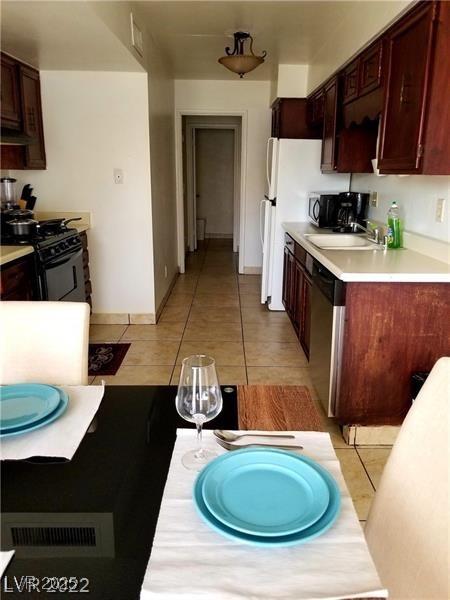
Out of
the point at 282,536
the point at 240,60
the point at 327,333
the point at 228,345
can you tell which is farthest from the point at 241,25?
the point at 282,536

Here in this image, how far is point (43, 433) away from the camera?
972 millimetres

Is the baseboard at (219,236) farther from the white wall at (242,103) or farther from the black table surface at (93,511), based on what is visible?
the black table surface at (93,511)

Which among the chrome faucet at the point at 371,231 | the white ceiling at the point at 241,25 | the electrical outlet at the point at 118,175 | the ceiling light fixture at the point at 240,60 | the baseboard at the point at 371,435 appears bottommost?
the baseboard at the point at 371,435

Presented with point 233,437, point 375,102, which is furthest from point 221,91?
point 233,437

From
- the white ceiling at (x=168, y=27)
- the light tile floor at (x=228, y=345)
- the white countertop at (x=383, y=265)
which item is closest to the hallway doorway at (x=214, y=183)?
the light tile floor at (x=228, y=345)

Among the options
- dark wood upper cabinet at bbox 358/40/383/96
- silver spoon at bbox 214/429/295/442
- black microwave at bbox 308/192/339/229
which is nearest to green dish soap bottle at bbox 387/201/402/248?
dark wood upper cabinet at bbox 358/40/383/96

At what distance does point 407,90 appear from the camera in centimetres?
214

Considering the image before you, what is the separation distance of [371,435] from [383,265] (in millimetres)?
869

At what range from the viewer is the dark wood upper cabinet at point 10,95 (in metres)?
3.12

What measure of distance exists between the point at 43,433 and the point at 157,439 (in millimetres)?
247

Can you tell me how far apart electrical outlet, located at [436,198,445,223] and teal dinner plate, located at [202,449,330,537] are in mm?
2037

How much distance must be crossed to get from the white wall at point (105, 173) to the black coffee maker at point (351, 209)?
169 centimetres

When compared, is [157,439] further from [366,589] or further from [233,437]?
[366,589]

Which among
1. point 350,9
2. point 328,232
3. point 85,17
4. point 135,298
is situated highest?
point 350,9
